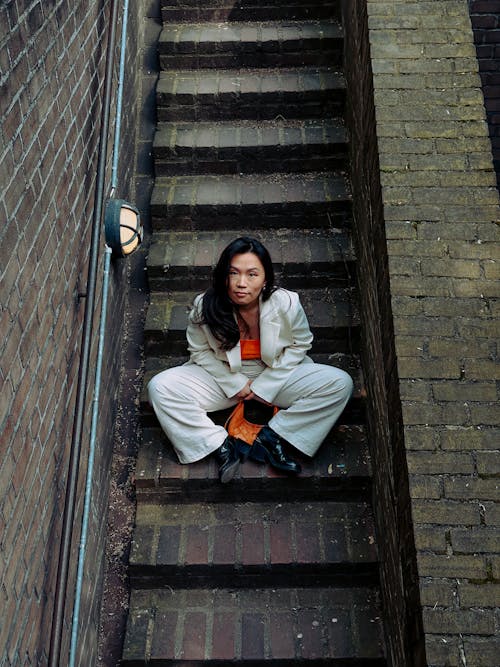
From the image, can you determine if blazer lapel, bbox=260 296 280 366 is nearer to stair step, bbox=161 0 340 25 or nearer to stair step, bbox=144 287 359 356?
stair step, bbox=144 287 359 356

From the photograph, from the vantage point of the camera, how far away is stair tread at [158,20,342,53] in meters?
5.30

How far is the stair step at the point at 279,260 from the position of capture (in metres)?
4.67

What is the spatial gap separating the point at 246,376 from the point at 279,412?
270 millimetres

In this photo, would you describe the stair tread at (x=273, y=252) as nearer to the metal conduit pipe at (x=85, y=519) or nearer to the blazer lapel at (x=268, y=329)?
the blazer lapel at (x=268, y=329)

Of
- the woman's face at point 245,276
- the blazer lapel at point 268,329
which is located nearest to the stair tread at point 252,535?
the blazer lapel at point 268,329

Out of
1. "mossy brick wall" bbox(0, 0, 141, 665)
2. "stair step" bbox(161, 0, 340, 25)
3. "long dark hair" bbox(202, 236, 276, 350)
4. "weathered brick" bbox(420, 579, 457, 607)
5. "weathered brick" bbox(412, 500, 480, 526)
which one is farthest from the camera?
"stair step" bbox(161, 0, 340, 25)

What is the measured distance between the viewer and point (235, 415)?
4.16 m

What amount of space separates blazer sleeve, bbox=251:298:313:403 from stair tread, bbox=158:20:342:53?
216cm

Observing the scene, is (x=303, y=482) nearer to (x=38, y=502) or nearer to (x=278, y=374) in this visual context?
(x=278, y=374)

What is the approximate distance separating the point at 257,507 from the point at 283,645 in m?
0.70

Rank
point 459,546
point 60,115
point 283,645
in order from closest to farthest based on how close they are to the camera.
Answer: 1. point 459,546
2. point 60,115
3. point 283,645

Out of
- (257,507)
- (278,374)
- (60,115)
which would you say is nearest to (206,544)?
(257,507)

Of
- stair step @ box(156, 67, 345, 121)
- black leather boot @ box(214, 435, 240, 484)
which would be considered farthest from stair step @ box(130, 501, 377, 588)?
stair step @ box(156, 67, 345, 121)

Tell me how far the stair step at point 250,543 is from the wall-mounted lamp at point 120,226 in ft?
4.43
